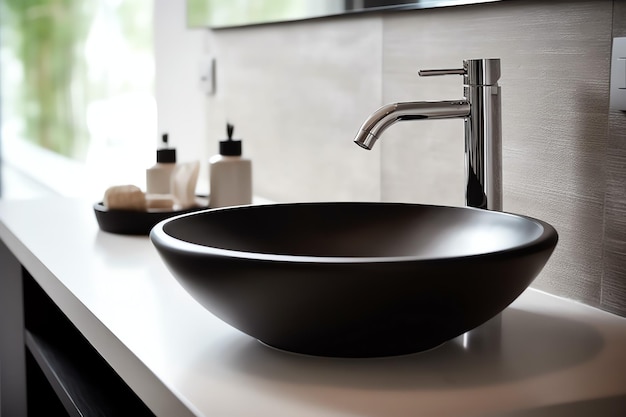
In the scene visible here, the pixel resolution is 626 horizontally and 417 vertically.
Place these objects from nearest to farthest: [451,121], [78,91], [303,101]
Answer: [451,121]
[303,101]
[78,91]

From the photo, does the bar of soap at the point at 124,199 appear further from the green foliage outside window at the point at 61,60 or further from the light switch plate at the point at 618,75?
the green foliage outside window at the point at 61,60

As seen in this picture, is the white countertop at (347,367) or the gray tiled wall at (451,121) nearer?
the white countertop at (347,367)

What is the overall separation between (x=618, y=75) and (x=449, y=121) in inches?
13.4

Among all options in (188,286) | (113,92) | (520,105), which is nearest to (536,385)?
(188,286)

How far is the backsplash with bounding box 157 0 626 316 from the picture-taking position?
955 mm

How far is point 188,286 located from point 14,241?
732 mm

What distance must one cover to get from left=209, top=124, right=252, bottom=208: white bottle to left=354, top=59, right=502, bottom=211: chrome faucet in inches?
22.8

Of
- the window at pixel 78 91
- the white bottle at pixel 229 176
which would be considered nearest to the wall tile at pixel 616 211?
the white bottle at pixel 229 176

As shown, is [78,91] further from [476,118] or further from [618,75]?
[618,75]

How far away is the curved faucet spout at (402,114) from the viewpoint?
938 millimetres

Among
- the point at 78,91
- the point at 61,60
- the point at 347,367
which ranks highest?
the point at 61,60

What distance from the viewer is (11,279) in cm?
152

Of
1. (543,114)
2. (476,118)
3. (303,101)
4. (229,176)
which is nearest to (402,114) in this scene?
(476,118)

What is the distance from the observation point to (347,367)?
2.47 feet
